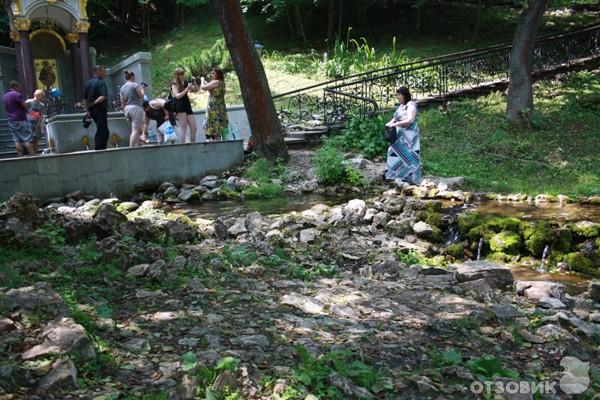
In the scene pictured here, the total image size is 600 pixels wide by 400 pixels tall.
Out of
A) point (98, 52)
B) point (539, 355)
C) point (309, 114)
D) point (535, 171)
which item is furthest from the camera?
point (98, 52)

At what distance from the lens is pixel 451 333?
418 cm

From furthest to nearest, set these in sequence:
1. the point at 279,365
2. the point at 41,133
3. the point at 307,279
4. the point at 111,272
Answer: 1. the point at 41,133
2. the point at 307,279
3. the point at 111,272
4. the point at 279,365

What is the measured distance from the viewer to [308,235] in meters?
7.37

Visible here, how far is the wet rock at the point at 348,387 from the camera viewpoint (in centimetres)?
308

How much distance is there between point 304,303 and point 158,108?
892cm

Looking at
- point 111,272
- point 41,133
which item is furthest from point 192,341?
point 41,133

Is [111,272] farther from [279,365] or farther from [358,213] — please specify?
[358,213]

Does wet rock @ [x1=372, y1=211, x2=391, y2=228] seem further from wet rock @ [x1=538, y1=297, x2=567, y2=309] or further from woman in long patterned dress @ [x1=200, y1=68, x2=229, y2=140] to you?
woman in long patterned dress @ [x1=200, y1=68, x2=229, y2=140]

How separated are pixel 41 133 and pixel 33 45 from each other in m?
7.75

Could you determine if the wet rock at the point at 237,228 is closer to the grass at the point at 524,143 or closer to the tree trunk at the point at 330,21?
the grass at the point at 524,143

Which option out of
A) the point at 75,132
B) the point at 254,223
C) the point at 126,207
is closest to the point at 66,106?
the point at 75,132

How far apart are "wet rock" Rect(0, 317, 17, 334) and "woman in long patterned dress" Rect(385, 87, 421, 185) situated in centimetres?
800

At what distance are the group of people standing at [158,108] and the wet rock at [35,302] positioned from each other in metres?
8.07

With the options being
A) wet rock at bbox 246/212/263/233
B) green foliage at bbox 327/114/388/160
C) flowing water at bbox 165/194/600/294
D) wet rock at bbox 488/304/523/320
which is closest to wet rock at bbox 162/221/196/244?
wet rock at bbox 246/212/263/233
